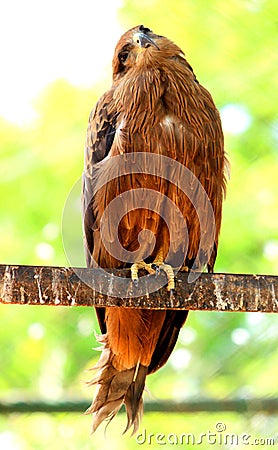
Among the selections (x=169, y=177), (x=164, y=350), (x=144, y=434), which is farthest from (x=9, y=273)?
(x=144, y=434)

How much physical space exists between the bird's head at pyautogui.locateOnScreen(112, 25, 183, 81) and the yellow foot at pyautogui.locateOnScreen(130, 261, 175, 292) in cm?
84

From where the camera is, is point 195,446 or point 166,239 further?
point 195,446

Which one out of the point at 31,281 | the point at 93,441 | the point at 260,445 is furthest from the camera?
the point at 93,441

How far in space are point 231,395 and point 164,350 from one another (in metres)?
0.94

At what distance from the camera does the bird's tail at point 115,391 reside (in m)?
3.24

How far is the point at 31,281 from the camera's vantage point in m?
2.54

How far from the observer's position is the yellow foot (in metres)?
2.74

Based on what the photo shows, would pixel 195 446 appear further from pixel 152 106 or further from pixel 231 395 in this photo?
pixel 152 106

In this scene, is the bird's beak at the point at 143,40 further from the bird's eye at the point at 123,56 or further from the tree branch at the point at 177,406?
the tree branch at the point at 177,406
